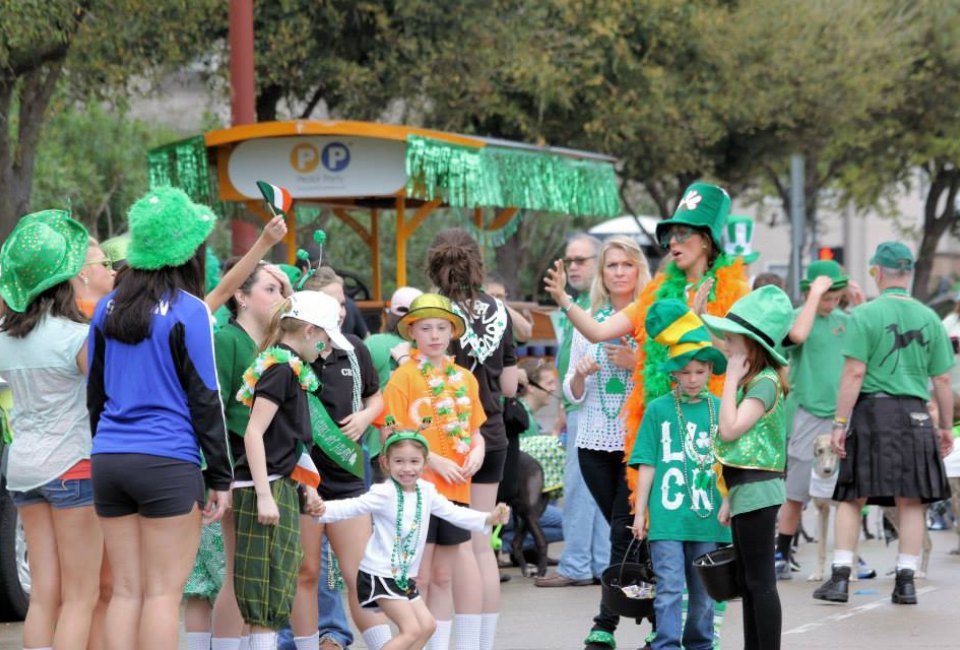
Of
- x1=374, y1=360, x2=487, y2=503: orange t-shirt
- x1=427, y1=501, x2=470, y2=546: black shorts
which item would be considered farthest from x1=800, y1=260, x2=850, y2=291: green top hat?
x1=427, y1=501, x2=470, y2=546: black shorts

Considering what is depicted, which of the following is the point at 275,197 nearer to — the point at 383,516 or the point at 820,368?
the point at 383,516

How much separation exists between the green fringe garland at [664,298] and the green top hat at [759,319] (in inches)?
23.4

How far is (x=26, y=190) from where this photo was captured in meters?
12.0

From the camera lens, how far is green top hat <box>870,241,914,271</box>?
9.45 metres

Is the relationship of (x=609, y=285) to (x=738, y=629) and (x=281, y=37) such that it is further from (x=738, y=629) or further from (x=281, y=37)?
(x=281, y=37)

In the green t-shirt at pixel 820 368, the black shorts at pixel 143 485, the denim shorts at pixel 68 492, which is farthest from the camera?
the green t-shirt at pixel 820 368

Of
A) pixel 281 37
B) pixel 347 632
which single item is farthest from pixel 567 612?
pixel 281 37

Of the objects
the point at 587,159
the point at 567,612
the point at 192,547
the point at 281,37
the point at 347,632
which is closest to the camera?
the point at 192,547

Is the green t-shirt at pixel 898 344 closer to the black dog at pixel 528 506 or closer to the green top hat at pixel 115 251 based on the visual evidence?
the black dog at pixel 528 506

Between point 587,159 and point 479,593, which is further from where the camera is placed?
point 587,159

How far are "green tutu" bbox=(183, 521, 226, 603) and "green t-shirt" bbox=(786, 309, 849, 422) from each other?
4.89m

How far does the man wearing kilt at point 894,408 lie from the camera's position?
30.9ft

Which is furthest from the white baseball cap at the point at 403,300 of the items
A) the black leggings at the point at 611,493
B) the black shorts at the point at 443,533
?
the black shorts at the point at 443,533

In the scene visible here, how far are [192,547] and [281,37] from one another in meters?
12.7
